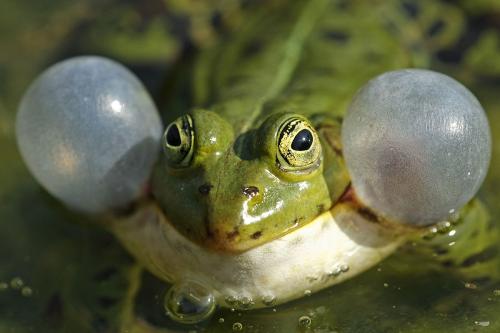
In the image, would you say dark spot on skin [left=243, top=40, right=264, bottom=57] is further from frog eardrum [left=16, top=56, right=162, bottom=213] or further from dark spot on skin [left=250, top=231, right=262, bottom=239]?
dark spot on skin [left=250, top=231, right=262, bottom=239]

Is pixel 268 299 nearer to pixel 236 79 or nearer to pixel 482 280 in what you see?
pixel 482 280

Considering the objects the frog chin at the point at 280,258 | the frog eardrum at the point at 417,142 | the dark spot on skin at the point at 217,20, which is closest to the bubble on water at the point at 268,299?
the frog chin at the point at 280,258

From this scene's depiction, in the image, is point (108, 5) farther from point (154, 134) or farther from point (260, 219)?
point (260, 219)

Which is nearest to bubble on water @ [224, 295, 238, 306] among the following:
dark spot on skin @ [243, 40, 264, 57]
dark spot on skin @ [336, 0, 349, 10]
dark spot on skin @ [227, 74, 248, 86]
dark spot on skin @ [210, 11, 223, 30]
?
dark spot on skin @ [227, 74, 248, 86]

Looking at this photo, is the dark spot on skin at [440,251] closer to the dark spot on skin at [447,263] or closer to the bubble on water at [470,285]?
the dark spot on skin at [447,263]

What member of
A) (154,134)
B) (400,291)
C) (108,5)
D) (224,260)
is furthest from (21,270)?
(108,5)

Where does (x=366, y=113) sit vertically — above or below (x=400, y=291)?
above
